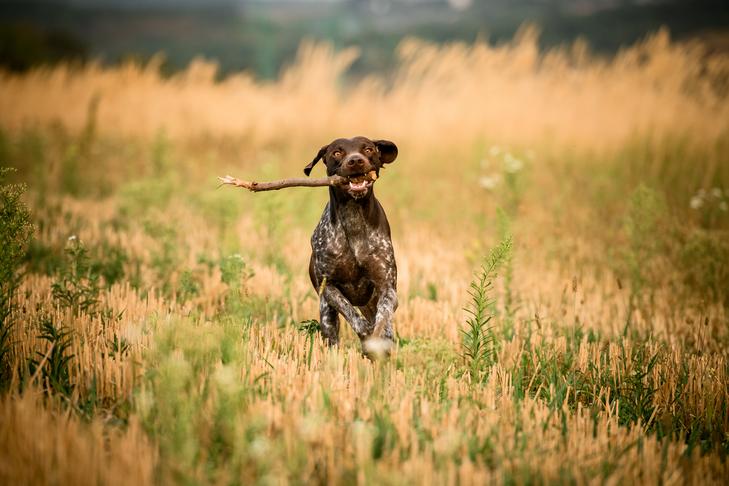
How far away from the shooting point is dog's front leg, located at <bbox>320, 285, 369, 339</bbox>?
13.6 feet

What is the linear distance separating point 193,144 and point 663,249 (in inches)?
353

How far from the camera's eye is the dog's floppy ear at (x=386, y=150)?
175 inches

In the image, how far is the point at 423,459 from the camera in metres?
2.87

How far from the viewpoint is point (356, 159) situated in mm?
4043

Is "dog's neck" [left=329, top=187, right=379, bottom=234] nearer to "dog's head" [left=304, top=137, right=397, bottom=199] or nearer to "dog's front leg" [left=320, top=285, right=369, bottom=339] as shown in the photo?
"dog's head" [left=304, top=137, right=397, bottom=199]

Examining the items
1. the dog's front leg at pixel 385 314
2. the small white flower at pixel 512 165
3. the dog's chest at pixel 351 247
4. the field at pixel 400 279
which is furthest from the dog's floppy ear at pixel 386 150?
the small white flower at pixel 512 165

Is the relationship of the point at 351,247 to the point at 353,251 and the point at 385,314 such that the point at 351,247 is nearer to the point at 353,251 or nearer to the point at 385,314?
the point at 353,251

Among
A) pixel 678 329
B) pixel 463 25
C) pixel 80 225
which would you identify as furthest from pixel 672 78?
pixel 463 25

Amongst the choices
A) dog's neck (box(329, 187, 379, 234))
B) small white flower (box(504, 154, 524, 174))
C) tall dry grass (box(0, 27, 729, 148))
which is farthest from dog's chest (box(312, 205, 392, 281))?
tall dry grass (box(0, 27, 729, 148))

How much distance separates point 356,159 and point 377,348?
1.15 meters

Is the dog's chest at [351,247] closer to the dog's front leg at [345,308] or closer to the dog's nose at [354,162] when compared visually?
the dog's front leg at [345,308]

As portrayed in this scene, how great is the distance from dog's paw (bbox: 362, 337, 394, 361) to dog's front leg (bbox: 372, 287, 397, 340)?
6cm

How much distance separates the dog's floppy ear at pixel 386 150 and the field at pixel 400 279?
3.32 feet

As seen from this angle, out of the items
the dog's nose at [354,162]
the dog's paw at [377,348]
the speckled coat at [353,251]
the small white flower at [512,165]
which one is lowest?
the dog's paw at [377,348]
